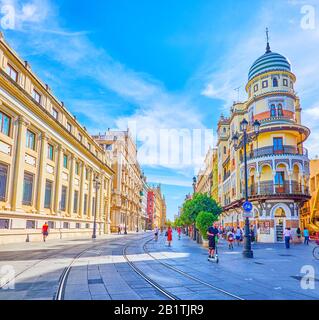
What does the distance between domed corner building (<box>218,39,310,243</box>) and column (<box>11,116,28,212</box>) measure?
69.2 feet

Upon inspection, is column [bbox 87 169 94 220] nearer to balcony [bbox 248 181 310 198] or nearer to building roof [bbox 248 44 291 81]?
balcony [bbox 248 181 310 198]

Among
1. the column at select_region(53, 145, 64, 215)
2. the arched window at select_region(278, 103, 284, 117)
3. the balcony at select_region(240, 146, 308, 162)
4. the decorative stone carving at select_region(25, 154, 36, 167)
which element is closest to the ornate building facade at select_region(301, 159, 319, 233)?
the balcony at select_region(240, 146, 308, 162)

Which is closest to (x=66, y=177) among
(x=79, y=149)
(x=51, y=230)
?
(x=79, y=149)

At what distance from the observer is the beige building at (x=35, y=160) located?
22453 millimetres

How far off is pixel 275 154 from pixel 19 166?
79.4 ft

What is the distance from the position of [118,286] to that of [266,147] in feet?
92.1

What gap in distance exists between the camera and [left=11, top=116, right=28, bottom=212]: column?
23.3 m

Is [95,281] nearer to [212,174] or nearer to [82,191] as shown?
[82,191]

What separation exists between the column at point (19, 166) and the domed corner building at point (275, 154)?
830 inches

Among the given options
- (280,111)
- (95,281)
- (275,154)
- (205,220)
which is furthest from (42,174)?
(280,111)

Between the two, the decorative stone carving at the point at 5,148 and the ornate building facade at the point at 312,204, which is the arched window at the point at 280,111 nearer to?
the ornate building facade at the point at 312,204

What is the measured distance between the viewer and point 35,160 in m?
27.6
